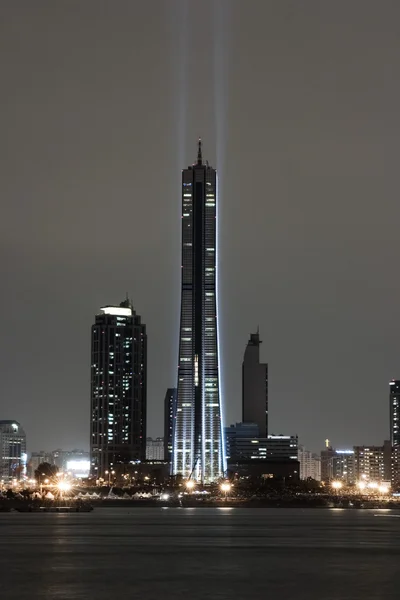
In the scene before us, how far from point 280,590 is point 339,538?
6057cm

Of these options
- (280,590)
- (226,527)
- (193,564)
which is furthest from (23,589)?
(226,527)

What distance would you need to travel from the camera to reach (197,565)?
93.9 metres

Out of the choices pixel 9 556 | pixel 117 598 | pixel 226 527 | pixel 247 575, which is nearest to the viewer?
pixel 117 598

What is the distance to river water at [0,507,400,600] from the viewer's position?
2931 inches

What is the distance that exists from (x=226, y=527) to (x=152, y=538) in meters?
35.7

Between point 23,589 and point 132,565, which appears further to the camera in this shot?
point 132,565

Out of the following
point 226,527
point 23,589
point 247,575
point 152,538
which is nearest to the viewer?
point 23,589

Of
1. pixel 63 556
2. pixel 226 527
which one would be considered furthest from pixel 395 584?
pixel 226 527

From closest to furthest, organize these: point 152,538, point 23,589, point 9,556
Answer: point 23,589 → point 9,556 → point 152,538

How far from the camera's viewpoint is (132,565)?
306 feet

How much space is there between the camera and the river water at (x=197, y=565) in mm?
74438

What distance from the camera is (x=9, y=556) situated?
3999 inches

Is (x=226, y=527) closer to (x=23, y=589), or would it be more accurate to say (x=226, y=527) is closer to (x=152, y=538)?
(x=152, y=538)

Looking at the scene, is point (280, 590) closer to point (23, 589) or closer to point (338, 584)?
point (338, 584)
